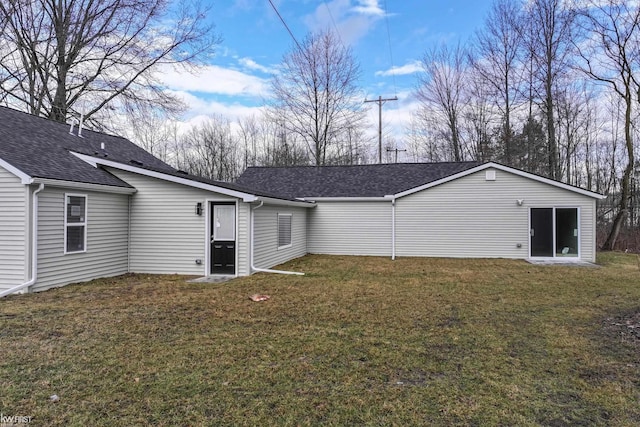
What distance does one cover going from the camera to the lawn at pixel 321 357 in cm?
300

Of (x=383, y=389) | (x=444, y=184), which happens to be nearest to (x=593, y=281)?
(x=444, y=184)

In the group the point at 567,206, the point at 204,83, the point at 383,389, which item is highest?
the point at 204,83

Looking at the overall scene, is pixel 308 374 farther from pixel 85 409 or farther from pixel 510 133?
pixel 510 133

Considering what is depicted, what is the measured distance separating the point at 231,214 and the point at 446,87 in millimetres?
19523

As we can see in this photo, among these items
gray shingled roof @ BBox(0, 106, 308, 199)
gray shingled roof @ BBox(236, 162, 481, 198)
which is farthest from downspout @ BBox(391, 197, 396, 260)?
gray shingled roof @ BBox(0, 106, 308, 199)

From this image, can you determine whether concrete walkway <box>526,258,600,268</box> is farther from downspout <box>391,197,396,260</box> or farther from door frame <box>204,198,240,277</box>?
door frame <box>204,198,240,277</box>

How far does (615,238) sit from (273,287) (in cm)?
1681

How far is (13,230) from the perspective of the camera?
7.32 m

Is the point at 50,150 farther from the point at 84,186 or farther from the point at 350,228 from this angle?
the point at 350,228

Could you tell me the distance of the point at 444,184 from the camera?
14.1 meters

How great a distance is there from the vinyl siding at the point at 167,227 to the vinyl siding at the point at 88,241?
0.35 meters

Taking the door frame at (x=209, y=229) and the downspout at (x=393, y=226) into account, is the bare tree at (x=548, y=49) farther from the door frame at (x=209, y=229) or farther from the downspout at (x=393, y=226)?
the door frame at (x=209, y=229)

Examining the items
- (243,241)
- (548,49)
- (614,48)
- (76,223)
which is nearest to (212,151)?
(243,241)

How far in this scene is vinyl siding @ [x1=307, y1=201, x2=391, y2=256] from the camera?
48.9 ft
